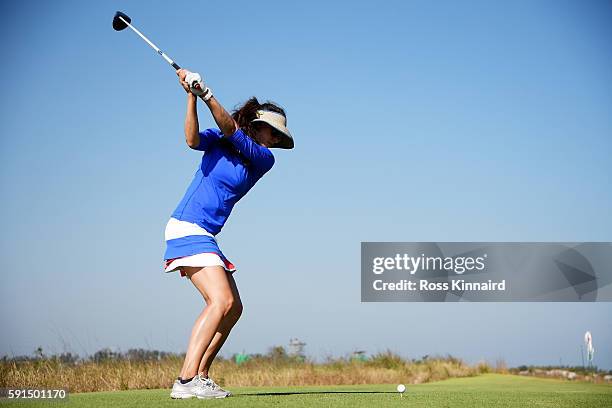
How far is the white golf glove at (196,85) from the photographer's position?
510cm

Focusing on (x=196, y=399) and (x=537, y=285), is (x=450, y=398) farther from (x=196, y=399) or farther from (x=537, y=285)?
(x=537, y=285)

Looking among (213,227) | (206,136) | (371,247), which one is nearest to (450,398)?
(213,227)

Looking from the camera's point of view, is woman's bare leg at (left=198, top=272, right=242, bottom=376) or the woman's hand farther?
woman's bare leg at (left=198, top=272, right=242, bottom=376)

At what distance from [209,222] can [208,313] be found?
0.63m

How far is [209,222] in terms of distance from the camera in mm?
5488

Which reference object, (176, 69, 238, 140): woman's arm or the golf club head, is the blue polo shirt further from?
the golf club head

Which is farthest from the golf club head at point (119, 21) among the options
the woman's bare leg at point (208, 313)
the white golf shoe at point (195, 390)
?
the white golf shoe at point (195, 390)

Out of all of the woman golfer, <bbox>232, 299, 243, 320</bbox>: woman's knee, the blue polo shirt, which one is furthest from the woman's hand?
<bbox>232, 299, 243, 320</bbox>: woman's knee

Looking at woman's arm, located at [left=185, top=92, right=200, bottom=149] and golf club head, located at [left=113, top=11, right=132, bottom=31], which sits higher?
golf club head, located at [left=113, top=11, right=132, bottom=31]

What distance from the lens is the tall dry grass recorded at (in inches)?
451

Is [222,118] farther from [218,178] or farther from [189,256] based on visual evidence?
[189,256]

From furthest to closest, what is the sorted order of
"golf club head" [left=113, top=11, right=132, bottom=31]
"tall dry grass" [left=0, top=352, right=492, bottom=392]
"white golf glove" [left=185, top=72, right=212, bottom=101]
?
"tall dry grass" [left=0, top=352, right=492, bottom=392] → "golf club head" [left=113, top=11, right=132, bottom=31] → "white golf glove" [left=185, top=72, right=212, bottom=101]

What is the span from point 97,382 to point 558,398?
734 cm

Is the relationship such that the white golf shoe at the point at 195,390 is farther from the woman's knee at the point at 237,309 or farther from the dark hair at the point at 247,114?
the dark hair at the point at 247,114
